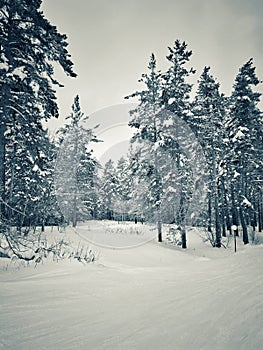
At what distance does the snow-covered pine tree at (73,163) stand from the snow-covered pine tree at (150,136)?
9116 mm

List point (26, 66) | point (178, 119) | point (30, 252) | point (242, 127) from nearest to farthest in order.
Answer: point (30, 252) → point (26, 66) → point (178, 119) → point (242, 127)

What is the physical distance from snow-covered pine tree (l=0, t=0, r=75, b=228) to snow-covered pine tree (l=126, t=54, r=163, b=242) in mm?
11466

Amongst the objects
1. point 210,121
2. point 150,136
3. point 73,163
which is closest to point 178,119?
point 150,136

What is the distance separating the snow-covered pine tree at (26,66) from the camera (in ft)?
27.3

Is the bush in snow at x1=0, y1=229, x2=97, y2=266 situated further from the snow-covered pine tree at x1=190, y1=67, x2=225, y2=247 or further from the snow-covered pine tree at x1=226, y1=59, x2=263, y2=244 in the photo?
the snow-covered pine tree at x1=226, y1=59, x2=263, y2=244

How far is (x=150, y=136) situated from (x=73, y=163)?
11302 millimetres

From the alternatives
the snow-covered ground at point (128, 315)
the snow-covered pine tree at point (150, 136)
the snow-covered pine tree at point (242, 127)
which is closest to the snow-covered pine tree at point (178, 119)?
the snow-covered pine tree at point (150, 136)

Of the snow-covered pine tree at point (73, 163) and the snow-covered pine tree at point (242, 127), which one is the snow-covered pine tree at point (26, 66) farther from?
the snow-covered pine tree at point (73, 163)

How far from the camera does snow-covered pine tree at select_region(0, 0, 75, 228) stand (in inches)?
328

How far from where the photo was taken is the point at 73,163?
27.3 meters

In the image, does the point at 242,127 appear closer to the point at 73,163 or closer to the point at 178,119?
the point at 178,119

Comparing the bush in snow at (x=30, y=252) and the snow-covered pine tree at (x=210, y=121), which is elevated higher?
the snow-covered pine tree at (x=210, y=121)

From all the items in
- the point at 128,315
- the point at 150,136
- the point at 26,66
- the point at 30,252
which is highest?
the point at 150,136

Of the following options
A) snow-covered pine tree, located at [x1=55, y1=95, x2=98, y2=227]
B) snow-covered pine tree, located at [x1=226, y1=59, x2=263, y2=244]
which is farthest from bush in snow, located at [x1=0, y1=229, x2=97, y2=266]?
snow-covered pine tree, located at [x1=55, y1=95, x2=98, y2=227]
